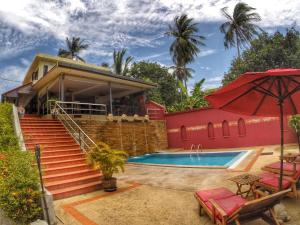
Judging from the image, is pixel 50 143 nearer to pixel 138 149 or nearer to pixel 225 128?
pixel 138 149

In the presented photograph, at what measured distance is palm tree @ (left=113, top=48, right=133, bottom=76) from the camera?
119ft

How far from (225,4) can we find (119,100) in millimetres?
23784

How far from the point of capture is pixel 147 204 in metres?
6.24

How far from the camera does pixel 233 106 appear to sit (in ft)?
20.1

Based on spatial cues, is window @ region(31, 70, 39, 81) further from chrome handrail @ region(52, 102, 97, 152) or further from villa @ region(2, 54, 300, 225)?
chrome handrail @ region(52, 102, 97, 152)

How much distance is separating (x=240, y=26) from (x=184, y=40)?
8.51 meters

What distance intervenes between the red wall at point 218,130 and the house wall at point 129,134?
1.26m

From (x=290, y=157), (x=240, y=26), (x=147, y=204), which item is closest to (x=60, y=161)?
(x=147, y=204)

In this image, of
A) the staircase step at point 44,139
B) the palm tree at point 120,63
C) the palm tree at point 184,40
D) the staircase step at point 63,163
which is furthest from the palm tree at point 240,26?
the staircase step at point 63,163

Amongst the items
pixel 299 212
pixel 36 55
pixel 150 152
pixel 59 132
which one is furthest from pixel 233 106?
pixel 36 55

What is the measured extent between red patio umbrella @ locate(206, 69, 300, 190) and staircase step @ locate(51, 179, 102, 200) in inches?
194

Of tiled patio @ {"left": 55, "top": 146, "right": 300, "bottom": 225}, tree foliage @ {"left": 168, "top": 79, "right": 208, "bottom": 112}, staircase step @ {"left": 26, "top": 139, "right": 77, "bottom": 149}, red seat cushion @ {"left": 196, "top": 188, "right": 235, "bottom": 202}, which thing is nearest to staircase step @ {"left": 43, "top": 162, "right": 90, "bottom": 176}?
tiled patio @ {"left": 55, "top": 146, "right": 300, "bottom": 225}

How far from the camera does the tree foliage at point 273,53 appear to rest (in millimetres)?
29672

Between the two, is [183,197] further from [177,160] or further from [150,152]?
[150,152]
